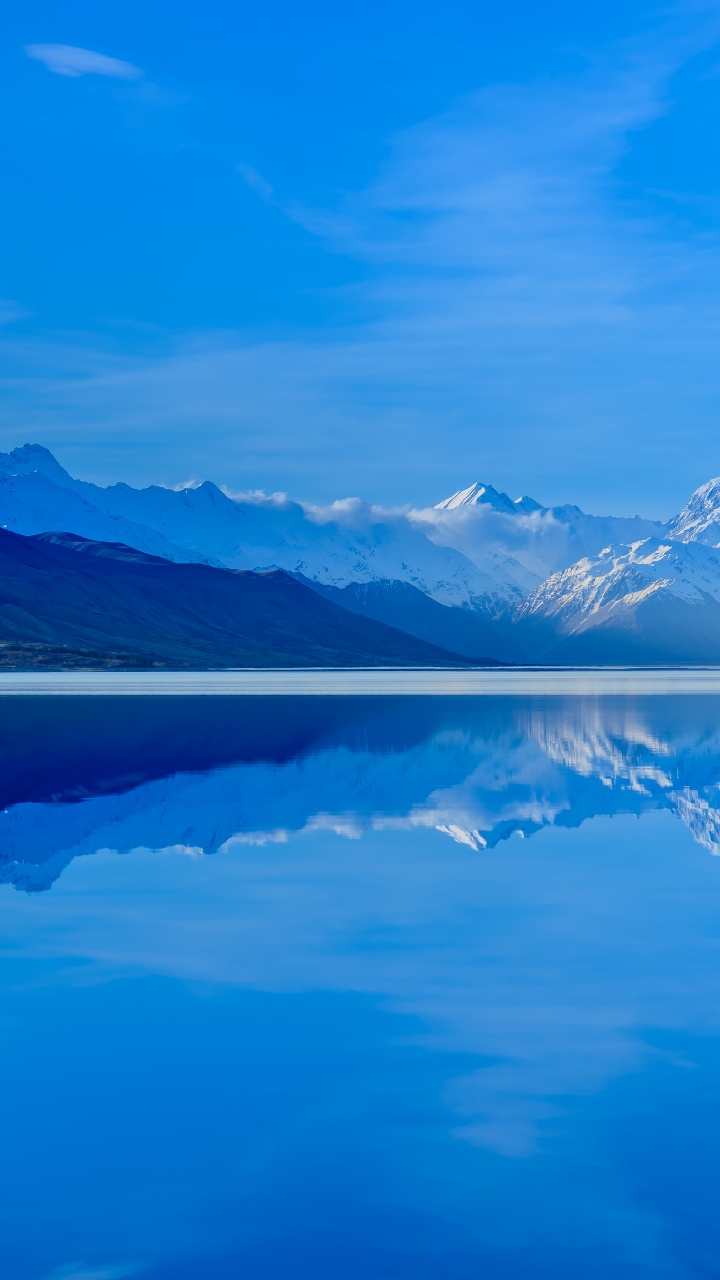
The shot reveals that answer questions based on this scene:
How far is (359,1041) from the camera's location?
53.2ft

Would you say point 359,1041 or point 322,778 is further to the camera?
point 322,778

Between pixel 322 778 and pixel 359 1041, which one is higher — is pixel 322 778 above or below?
above

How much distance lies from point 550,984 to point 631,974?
55.6 inches

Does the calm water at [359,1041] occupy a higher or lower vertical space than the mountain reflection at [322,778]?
lower

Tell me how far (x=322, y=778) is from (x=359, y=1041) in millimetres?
28967

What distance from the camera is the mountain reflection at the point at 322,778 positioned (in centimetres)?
3309

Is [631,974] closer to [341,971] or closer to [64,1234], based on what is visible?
[341,971]

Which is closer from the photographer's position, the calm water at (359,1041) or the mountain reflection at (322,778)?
the calm water at (359,1041)

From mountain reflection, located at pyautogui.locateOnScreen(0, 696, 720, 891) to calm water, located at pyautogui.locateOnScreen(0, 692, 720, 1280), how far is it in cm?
32

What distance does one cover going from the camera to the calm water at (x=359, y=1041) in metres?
11.4

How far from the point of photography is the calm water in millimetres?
11414

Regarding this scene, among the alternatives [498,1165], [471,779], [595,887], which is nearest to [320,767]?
[471,779]

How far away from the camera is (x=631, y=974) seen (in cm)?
1944

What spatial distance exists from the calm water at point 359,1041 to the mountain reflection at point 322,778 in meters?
0.32
